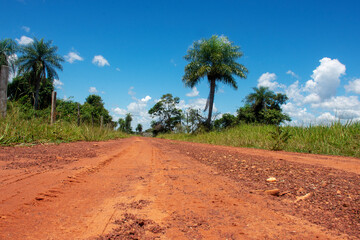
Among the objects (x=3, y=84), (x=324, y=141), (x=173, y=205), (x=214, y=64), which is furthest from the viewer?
(x=214, y=64)

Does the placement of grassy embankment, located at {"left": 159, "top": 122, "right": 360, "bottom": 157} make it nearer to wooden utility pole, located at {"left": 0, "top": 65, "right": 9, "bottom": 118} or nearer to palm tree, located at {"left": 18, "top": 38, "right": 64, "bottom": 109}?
wooden utility pole, located at {"left": 0, "top": 65, "right": 9, "bottom": 118}

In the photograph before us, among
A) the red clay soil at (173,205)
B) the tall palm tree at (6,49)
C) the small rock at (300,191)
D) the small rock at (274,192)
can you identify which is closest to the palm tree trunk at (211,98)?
the red clay soil at (173,205)

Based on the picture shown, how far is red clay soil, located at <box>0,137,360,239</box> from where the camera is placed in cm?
144

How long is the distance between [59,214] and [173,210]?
0.83m

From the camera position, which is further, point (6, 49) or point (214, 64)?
point (6, 49)

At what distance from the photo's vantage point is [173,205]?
1893mm

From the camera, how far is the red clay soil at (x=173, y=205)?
1.44m

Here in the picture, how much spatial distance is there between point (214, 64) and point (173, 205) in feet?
64.4

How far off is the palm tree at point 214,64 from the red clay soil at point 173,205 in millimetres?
17522

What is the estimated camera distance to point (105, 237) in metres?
1.34

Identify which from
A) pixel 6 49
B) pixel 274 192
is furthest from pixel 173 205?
pixel 6 49

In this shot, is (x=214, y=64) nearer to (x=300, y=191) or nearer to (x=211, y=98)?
(x=211, y=98)

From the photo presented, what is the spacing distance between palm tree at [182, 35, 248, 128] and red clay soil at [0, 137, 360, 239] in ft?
57.5

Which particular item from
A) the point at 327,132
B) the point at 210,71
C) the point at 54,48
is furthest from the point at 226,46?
the point at 54,48
